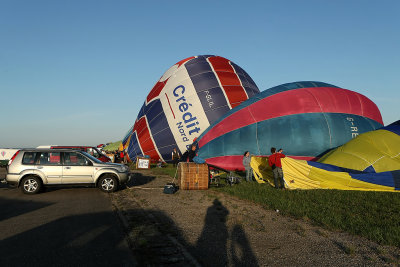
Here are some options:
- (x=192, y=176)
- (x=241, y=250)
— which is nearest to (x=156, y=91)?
(x=192, y=176)

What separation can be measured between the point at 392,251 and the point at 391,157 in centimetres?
765

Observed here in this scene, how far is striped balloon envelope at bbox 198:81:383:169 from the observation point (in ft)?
47.2

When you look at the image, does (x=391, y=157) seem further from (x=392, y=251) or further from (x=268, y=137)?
(x=392, y=251)

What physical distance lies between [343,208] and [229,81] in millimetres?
14759

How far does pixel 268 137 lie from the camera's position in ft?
48.2

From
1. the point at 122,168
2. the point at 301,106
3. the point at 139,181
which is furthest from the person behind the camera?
the point at 139,181

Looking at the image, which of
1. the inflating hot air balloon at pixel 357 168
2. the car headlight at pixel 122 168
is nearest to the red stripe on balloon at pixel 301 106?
the inflating hot air balloon at pixel 357 168

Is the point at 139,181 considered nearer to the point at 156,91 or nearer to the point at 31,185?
the point at 31,185

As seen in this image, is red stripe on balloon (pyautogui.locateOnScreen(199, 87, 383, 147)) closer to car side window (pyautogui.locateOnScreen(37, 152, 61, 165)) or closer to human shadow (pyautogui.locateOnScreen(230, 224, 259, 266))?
car side window (pyautogui.locateOnScreen(37, 152, 61, 165))

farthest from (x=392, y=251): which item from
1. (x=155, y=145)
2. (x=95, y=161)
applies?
(x=155, y=145)

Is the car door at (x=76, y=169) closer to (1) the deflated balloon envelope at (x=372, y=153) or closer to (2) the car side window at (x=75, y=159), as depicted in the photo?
(2) the car side window at (x=75, y=159)

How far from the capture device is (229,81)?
69.2 ft

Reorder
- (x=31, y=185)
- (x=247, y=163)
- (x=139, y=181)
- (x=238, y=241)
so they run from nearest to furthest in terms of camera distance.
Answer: (x=238, y=241)
(x=31, y=185)
(x=247, y=163)
(x=139, y=181)

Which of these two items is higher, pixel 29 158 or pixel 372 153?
pixel 29 158
